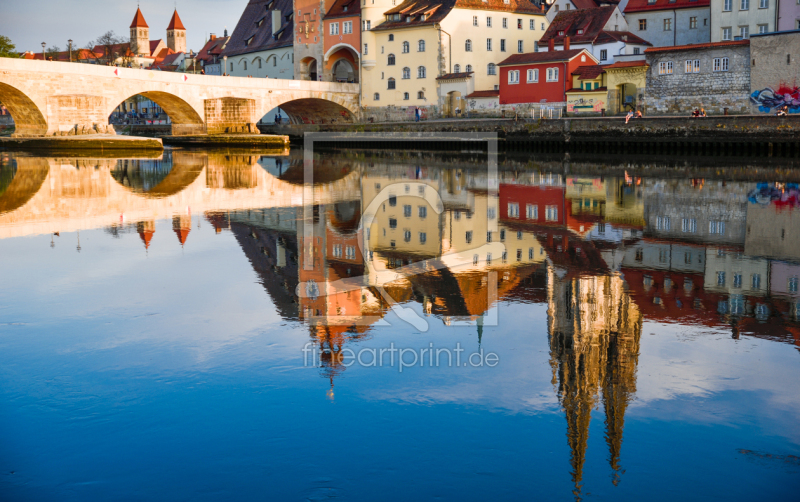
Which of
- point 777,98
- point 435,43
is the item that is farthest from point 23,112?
point 777,98

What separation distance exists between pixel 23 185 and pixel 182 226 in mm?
9781

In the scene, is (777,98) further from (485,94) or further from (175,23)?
(175,23)

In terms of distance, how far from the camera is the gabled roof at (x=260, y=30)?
67875 mm

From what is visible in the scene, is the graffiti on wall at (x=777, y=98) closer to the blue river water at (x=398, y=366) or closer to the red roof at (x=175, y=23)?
the blue river water at (x=398, y=366)

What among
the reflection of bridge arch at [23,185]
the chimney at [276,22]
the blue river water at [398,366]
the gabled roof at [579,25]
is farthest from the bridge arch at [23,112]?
the blue river water at [398,366]

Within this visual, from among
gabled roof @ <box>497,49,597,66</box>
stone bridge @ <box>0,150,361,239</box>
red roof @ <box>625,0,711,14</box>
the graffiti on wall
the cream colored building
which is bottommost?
stone bridge @ <box>0,150,361,239</box>

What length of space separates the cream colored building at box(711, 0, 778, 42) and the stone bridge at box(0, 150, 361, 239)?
26940 millimetres

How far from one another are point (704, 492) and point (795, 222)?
11200 mm

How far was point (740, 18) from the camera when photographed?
43.9 m

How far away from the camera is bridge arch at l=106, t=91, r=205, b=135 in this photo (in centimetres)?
4950

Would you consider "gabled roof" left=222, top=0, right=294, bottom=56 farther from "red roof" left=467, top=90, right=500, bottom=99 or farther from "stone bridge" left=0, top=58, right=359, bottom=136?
"red roof" left=467, top=90, right=500, bottom=99

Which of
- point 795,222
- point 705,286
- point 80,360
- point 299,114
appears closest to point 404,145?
point 299,114

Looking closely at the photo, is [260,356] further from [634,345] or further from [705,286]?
[705,286]

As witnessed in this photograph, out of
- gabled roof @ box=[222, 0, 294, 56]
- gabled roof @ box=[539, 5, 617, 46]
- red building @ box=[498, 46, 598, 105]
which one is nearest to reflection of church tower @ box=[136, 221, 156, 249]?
red building @ box=[498, 46, 598, 105]
